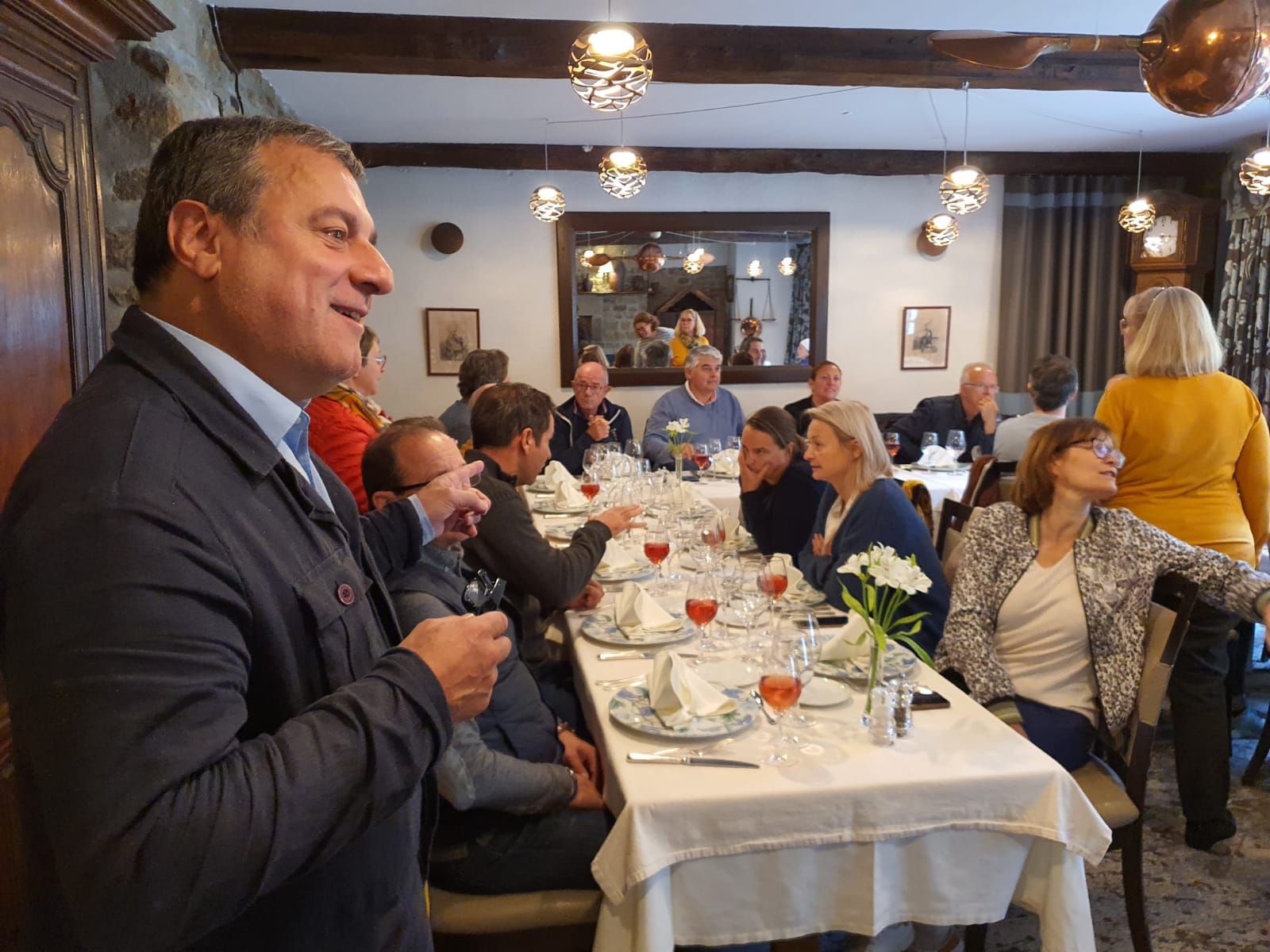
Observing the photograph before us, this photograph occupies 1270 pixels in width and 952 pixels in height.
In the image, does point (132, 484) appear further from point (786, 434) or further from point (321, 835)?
point (786, 434)

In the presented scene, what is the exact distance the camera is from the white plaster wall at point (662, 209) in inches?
256

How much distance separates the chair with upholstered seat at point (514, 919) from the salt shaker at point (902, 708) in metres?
0.68

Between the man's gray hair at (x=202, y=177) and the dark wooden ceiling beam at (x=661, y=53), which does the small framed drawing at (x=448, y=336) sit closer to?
the dark wooden ceiling beam at (x=661, y=53)

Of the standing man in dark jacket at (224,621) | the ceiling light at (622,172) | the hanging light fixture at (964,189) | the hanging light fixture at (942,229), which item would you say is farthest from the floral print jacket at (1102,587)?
the hanging light fixture at (942,229)

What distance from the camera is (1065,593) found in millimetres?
2203

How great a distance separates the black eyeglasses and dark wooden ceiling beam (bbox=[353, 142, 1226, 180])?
4.63 metres

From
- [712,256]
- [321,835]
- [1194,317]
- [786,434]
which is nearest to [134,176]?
[786,434]

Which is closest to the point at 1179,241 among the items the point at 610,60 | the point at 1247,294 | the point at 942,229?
the point at 1247,294

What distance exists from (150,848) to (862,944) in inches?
65.0

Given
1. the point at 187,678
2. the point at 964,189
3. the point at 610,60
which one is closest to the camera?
the point at 187,678

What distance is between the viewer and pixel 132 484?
0.71 meters

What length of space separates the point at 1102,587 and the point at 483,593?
60.6 inches

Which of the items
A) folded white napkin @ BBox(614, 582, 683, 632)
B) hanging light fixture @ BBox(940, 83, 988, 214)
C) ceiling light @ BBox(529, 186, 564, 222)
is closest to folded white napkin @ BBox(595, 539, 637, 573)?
folded white napkin @ BBox(614, 582, 683, 632)

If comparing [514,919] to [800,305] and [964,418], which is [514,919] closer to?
[964,418]
